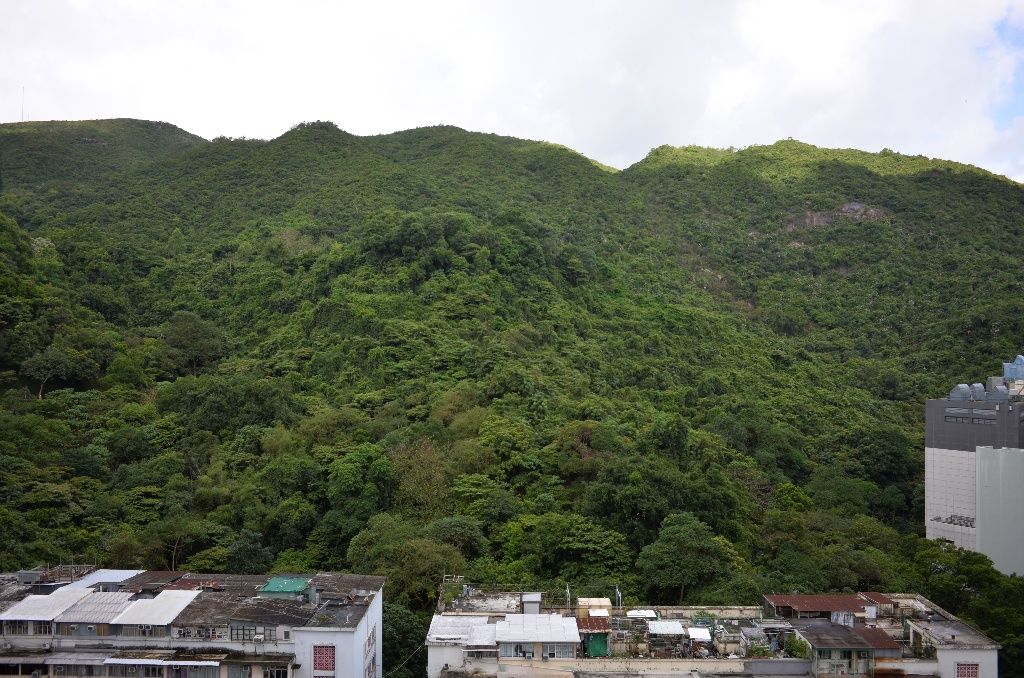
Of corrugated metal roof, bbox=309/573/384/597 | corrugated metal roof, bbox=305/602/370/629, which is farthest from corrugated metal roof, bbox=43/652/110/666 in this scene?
corrugated metal roof, bbox=309/573/384/597

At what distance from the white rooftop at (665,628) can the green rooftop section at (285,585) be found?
24.9 ft

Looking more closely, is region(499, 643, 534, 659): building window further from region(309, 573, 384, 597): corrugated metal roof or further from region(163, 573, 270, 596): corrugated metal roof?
region(163, 573, 270, 596): corrugated metal roof

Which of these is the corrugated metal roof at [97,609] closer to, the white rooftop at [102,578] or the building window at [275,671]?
the white rooftop at [102,578]

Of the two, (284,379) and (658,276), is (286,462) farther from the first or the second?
(658,276)

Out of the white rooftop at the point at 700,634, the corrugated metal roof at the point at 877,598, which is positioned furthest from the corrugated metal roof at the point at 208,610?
the corrugated metal roof at the point at 877,598

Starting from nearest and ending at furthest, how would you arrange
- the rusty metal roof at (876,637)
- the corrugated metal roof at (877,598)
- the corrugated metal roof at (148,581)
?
the rusty metal roof at (876,637), the corrugated metal roof at (148,581), the corrugated metal roof at (877,598)

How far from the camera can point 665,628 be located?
18391mm

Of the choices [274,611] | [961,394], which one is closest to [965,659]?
[274,611]

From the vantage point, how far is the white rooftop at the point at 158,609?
Result: 59.5ft

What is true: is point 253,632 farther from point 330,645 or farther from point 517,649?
point 517,649

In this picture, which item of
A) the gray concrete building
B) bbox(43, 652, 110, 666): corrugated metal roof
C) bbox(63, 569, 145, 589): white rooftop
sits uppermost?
the gray concrete building

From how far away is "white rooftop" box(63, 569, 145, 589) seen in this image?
20.1 meters

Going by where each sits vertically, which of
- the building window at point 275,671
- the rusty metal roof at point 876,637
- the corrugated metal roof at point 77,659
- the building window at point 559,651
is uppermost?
the rusty metal roof at point 876,637

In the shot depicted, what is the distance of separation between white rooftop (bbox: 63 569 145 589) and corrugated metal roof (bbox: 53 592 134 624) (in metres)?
0.93
